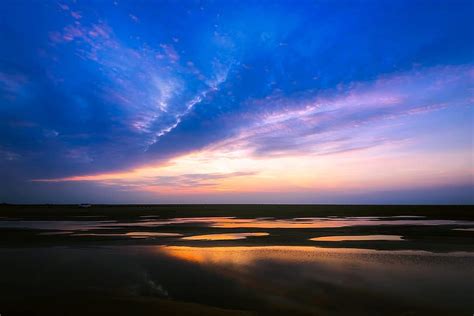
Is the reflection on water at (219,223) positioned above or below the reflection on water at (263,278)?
above

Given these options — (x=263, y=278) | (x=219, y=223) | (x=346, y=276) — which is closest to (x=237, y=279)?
(x=263, y=278)

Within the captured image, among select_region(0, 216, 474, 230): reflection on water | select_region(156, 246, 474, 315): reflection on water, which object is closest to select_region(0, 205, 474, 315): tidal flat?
select_region(156, 246, 474, 315): reflection on water

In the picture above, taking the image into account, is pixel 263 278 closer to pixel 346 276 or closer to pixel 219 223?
pixel 346 276

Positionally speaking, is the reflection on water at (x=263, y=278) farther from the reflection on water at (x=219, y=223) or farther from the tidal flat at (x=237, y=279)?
the reflection on water at (x=219, y=223)

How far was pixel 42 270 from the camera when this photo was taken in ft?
49.5

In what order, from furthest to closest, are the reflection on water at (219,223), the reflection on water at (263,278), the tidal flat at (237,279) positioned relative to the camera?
the reflection on water at (219,223), the reflection on water at (263,278), the tidal flat at (237,279)

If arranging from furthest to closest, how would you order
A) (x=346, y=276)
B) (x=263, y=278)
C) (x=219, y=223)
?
(x=219, y=223)
(x=346, y=276)
(x=263, y=278)

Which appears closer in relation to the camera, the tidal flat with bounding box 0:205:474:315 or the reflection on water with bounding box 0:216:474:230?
the tidal flat with bounding box 0:205:474:315

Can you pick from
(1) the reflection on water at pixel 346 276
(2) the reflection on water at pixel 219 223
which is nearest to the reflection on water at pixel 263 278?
(1) the reflection on water at pixel 346 276

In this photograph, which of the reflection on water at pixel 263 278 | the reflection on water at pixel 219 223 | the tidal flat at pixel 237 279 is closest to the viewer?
the tidal flat at pixel 237 279

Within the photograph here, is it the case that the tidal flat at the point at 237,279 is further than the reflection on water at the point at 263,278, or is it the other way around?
the reflection on water at the point at 263,278

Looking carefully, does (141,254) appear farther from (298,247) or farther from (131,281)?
(298,247)

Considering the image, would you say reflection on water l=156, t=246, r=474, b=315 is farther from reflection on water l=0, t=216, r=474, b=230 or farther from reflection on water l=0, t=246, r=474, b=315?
reflection on water l=0, t=216, r=474, b=230

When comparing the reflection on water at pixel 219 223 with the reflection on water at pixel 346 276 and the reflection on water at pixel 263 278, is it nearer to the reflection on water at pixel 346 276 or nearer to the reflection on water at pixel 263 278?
Answer: the reflection on water at pixel 263 278
